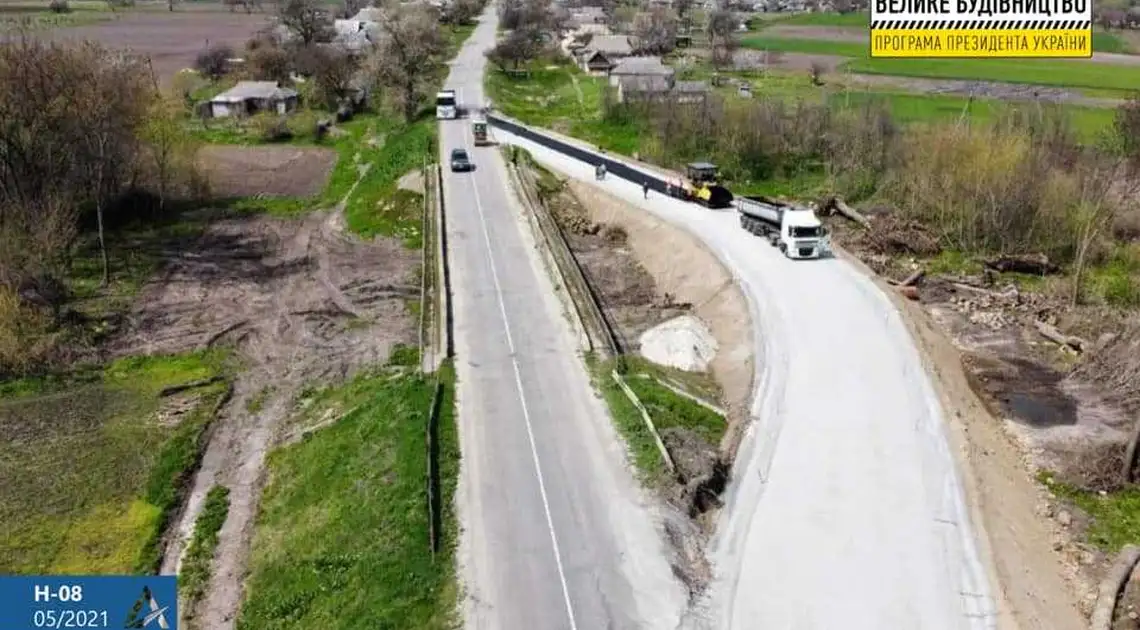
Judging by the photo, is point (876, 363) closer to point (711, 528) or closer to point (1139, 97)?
point (711, 528)

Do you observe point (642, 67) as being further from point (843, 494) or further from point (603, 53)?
point (843, 494)

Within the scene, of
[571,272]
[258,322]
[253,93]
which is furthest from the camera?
[253,93]

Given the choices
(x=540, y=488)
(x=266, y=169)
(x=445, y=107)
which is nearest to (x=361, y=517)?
(x=540, y=488)

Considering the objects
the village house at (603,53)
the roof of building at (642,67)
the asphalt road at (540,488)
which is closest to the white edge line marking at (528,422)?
the asphalt road at (540,488)

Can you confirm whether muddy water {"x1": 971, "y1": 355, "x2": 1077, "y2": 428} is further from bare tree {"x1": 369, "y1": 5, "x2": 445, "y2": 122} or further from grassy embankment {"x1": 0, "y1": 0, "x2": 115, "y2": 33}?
grassy embankment {"x1": 0, "y1": 0, "x2": 115, "y2": 33}

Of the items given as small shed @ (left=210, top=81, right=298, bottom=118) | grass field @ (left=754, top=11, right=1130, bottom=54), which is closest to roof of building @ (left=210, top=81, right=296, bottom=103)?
small shed @ (left=210, top=81, right=298, bottom=118)
